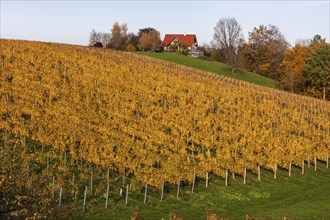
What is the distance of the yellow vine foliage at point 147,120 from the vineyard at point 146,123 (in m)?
0.11

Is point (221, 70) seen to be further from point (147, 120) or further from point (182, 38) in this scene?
point (147, 120)

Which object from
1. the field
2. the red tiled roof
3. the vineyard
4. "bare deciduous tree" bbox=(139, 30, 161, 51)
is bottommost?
the vineyard

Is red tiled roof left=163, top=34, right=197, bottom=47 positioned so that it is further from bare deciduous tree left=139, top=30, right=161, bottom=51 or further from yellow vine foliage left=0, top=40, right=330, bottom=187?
yellow vine foliage left=0, top=40, right=330, bottom=187

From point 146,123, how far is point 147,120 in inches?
41.0

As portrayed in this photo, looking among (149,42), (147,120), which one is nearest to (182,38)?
(149,42)

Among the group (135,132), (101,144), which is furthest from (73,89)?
(101,144)

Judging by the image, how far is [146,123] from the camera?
3916 centimetres

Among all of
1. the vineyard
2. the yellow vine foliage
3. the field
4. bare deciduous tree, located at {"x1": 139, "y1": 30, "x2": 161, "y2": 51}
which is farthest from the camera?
bare deciduous tree, located at {"x1": 139, "y1": 30, "x2": 161, "y2": 51}

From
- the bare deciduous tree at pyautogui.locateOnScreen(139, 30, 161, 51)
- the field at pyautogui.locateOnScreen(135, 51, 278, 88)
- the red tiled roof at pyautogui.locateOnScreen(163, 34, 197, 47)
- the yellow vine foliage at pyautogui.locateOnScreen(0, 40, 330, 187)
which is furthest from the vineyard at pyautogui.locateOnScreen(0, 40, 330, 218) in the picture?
the red tiled roof at pyautogui.locateOnScreen(163, 34, 197, 47)

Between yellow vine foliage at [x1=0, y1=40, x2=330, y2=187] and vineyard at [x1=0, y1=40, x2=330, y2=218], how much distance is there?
110 millimetres

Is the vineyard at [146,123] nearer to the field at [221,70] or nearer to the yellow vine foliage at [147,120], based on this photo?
the yellow vine foliage at [147,120]

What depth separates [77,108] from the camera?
128ft

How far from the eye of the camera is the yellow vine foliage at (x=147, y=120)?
31547 millimetres

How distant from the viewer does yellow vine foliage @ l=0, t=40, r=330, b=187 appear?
31547 mm
